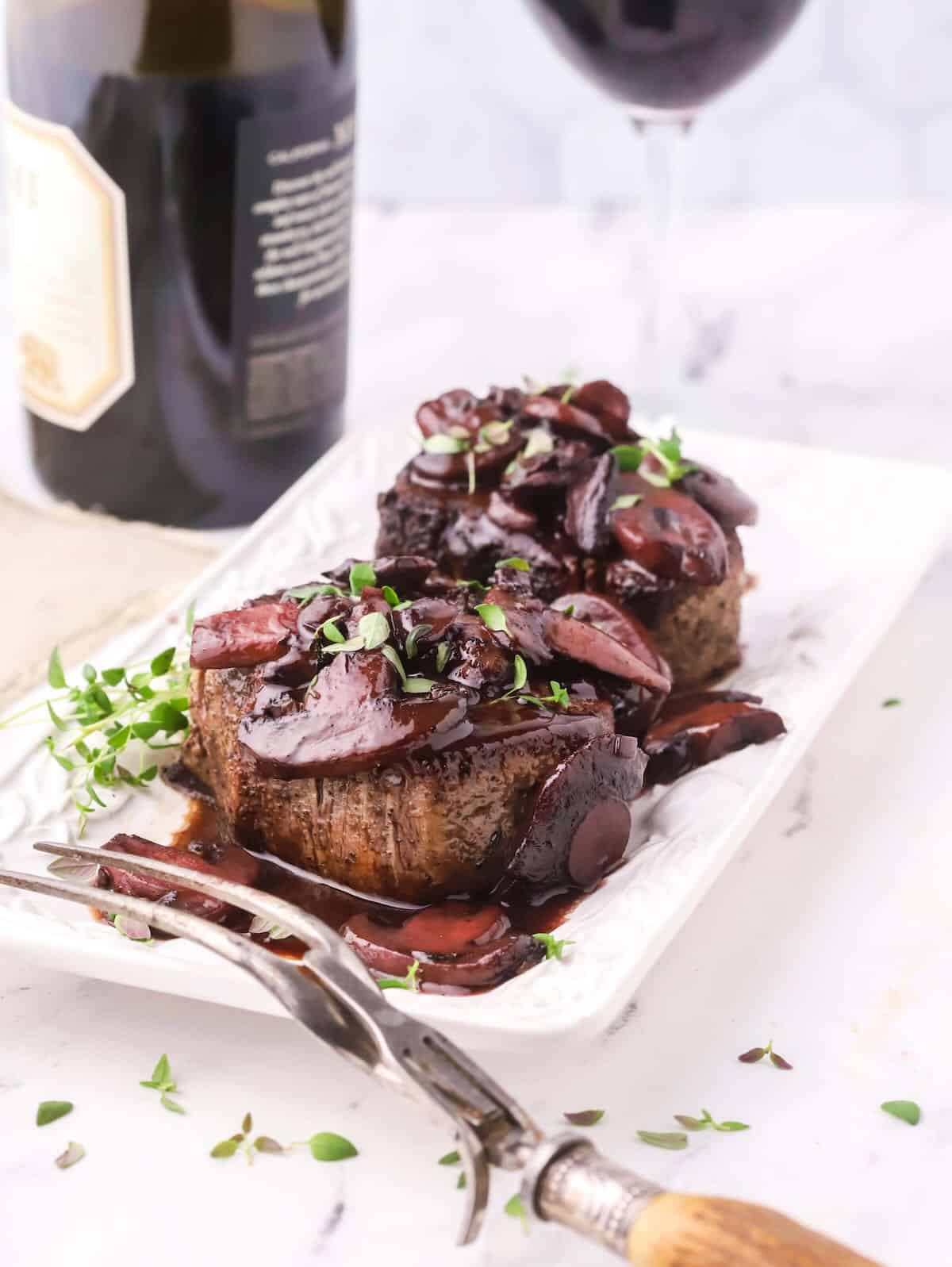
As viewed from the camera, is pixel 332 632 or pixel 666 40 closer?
pixel 332 632

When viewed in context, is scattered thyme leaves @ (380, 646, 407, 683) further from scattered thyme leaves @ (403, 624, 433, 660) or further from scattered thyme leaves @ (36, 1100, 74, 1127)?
scattered thyme leaves @ (36, 1100, 74, 1127)

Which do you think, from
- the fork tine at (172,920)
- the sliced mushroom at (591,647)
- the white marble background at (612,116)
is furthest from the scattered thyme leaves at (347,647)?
the white marble background at (612,116)

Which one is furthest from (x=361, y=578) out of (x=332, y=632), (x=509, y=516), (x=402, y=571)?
(x=509, y=516)

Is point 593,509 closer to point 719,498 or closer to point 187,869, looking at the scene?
point 719,498

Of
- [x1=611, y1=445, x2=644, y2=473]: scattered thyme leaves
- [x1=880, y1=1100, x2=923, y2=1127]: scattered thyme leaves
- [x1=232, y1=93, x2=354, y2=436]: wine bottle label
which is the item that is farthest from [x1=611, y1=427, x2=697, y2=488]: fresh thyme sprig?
[x1=880, y1=1100, x2=923, y2=1127]: scattered thyme leaves

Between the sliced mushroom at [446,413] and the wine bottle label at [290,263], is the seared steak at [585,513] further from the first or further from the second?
the wine bottle label at [290,263]

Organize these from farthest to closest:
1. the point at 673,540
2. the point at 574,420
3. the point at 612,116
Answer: the point at 612,116
the point at 574,420
the point at 673,540

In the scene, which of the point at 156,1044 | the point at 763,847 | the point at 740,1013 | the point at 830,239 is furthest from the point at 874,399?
the point at 156,1044

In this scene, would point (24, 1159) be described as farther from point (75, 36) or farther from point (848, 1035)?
point (75, 36)
